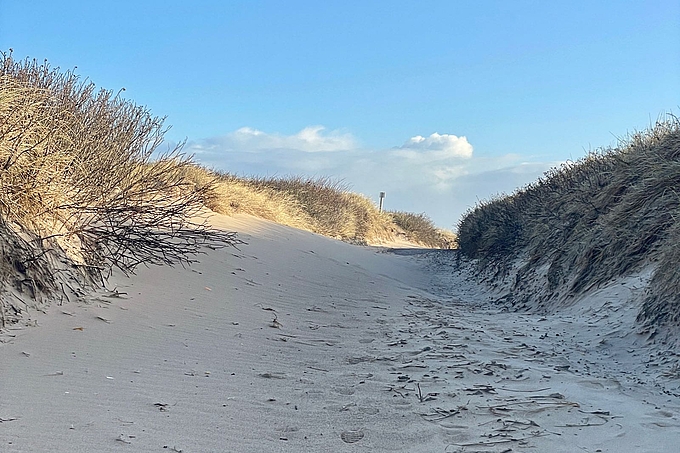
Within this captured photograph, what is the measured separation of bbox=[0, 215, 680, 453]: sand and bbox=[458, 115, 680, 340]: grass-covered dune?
→ 0.53 metres

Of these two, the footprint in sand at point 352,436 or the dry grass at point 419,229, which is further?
the dry grass at point 419,229

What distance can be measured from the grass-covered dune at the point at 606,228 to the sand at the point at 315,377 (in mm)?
528

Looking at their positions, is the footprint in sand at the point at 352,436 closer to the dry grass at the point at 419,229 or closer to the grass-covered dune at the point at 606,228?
the grass-covered dune at the point at 606,228

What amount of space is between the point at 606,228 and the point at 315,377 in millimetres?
5503

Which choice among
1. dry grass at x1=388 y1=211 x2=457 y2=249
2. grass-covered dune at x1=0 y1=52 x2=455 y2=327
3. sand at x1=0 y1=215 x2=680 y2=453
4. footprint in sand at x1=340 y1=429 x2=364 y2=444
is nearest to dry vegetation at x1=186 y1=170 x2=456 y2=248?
dry grass at x1=388 y1=211 x2=457 y2=249

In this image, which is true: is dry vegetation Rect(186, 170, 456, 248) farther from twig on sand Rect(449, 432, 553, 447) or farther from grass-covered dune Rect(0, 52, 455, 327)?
twig on sand Rect(449, 432, 553, 447)

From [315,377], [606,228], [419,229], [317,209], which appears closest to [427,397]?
[315,377]

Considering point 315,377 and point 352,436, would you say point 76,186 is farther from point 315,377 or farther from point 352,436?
point 352,436

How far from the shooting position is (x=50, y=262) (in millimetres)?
5914

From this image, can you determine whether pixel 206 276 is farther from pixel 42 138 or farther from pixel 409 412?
pixel 409 412

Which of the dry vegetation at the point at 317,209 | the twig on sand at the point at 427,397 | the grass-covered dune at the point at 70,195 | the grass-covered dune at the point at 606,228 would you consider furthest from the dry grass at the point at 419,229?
the twig on sand at the point at 427,397

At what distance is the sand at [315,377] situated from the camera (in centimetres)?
340

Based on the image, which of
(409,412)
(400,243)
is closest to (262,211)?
(409,412)

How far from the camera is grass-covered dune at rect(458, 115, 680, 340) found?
630 cm
